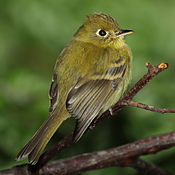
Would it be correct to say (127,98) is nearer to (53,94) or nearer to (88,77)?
(88,77)

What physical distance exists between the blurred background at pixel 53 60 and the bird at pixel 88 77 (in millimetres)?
253

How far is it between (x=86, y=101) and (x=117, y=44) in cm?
99

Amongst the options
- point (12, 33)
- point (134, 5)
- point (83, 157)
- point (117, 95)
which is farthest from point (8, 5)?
point (83, 157)

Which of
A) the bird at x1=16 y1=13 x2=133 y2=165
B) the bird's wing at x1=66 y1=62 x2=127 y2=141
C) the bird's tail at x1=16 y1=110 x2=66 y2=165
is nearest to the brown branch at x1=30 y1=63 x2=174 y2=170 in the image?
the bird's tail at x1=16 y1=110 x2=66 y2=165

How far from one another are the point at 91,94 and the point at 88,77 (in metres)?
0.18

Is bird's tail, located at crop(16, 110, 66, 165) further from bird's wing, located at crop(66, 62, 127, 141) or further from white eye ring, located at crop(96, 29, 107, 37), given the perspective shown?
white eye ring, located at crop(96, 29, 107, 37)

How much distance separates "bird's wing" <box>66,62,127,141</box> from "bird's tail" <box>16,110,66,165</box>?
0.57ft

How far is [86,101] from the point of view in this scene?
4246 millimetres

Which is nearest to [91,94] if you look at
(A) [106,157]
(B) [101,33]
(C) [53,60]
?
(A) [106,157]

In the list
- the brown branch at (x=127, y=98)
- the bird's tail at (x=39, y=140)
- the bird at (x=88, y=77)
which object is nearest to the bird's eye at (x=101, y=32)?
the bird at (x=88, y=77)

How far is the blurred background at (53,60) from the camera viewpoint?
4379mm

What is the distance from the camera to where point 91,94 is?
437cm

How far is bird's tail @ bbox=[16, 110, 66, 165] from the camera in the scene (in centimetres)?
365

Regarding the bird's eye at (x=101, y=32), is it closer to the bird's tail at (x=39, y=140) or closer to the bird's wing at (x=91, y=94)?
the bird's wing at (x=91, y=94)
